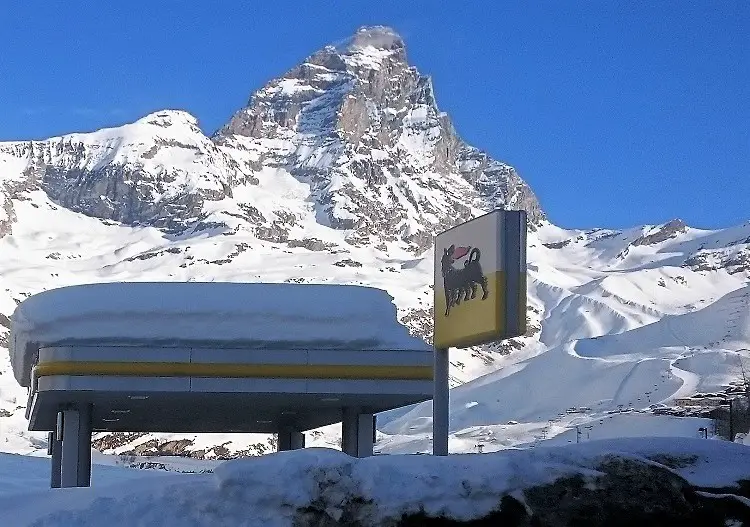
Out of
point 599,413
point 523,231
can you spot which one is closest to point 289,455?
point 523,231

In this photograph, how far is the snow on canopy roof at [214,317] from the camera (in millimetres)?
19047

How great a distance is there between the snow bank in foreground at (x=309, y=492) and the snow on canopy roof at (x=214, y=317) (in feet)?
35.9

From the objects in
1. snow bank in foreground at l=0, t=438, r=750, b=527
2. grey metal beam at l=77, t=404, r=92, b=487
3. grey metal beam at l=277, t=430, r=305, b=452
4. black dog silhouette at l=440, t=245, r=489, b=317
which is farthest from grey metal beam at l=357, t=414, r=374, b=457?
snow bank in foreground at l=0, t=438, r=750, b=527

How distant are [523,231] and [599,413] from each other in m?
111

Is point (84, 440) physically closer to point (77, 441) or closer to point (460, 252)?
point (77, 441)

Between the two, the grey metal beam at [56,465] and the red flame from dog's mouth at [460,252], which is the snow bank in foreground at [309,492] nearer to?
the red flame from dog's mouth at [460,252]

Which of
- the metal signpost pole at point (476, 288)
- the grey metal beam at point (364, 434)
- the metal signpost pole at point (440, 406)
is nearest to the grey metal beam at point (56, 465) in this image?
the grey metal beam at point (364, 434)

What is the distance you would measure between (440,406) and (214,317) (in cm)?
491

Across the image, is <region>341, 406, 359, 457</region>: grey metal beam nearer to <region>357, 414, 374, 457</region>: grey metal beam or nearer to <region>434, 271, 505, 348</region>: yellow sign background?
<region>357, 414, 374, 457</region>: grey metal beam

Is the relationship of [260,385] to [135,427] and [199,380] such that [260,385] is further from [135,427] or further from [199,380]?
[135,427]

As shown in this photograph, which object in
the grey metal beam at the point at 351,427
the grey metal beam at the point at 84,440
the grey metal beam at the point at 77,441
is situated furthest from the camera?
the grey metal beam at the point at 351,427

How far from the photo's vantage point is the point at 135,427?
29.8m

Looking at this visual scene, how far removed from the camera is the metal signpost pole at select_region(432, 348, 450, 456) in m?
15.9

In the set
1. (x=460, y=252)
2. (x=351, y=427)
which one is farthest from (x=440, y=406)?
(x=351, y=427)
